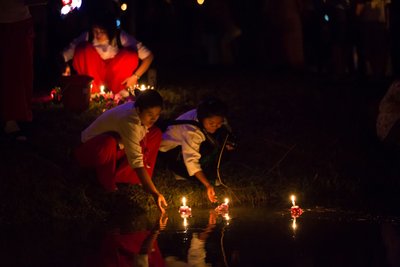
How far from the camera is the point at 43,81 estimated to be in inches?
618

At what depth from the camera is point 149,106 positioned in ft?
30.5

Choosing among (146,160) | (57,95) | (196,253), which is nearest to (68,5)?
(57,95)

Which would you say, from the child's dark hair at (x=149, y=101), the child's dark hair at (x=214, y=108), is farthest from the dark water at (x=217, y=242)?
the child's dark hair at (x=149, y=101)

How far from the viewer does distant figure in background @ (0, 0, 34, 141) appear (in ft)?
34.5

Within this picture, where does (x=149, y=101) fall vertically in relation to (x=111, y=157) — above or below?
above

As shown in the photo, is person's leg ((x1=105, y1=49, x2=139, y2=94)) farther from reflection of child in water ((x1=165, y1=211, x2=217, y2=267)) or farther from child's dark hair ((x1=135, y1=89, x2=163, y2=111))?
reflection of child in water ((x1=165, y1=211, x2=217, y2=267))

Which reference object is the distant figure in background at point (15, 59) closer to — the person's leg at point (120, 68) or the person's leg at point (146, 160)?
the person's leg at point (146, 160)

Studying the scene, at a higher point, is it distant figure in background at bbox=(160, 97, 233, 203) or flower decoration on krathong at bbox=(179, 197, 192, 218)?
distant figure in background at bbox=(160, 97, 233, 203)

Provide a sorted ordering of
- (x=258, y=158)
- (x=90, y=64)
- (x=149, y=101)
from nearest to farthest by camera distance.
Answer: (x=149, y=101) → (x=258, y=158) → (x=90, y=64)

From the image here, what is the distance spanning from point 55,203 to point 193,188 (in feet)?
5.85

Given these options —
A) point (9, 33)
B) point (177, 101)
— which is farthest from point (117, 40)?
point (9, 33)

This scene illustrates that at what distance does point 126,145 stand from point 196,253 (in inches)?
82.1

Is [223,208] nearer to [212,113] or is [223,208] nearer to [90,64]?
[212,113]

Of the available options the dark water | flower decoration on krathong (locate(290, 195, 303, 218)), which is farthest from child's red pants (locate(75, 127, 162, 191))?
flower decoration on krathong (locate(290, 195, 303, 218))
